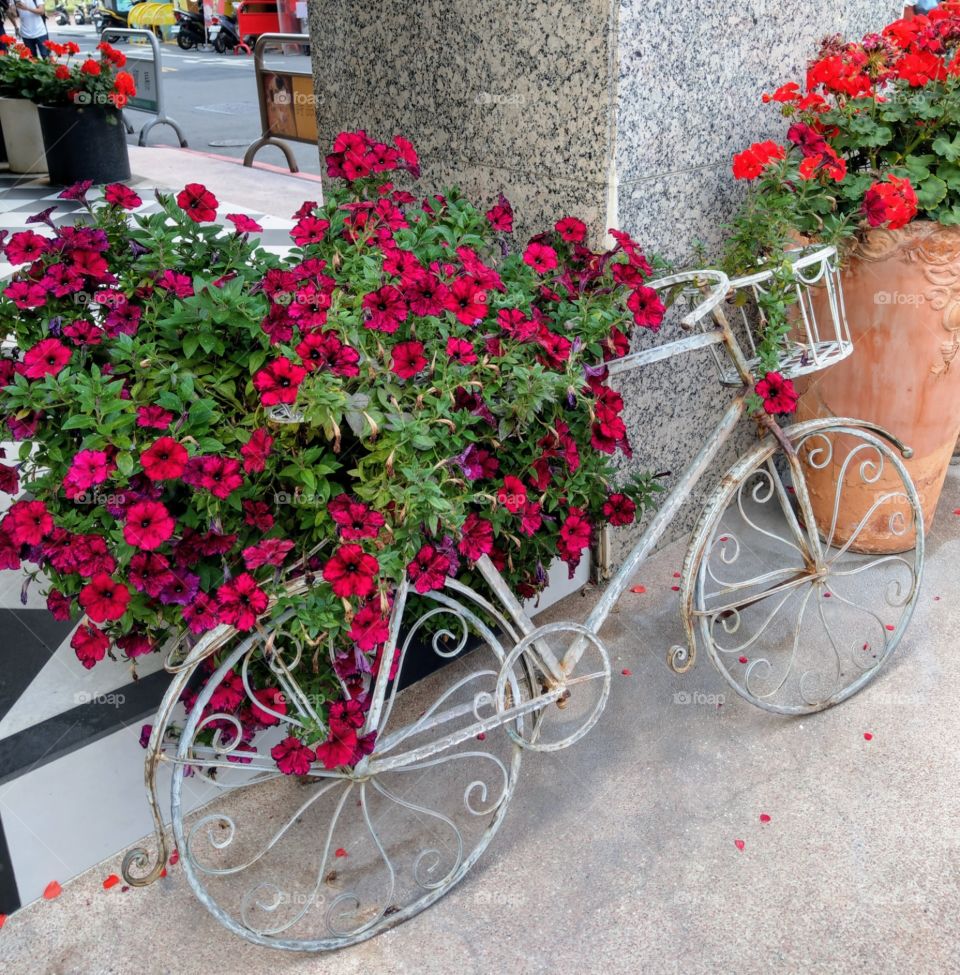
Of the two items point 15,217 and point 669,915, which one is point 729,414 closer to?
point 669,915

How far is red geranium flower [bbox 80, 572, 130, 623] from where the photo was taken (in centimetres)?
151

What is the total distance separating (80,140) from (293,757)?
246 inches

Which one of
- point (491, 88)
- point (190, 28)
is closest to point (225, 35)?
point (190, 28)

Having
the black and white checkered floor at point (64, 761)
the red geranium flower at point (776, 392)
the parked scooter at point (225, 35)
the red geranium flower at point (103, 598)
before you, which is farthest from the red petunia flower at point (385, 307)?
the parked scooter at point (225, 35)

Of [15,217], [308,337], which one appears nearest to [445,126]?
[308,337]

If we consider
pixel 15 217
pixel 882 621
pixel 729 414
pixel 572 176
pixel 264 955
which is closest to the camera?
pixel 264 955

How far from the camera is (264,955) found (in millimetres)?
1812

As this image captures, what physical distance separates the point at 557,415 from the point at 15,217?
5.19 m

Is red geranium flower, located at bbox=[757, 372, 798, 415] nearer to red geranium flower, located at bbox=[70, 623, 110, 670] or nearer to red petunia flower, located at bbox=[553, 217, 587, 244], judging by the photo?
red petunia flower, located at bbox=[553, 217, 587, 244]

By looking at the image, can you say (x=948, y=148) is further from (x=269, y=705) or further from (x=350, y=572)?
(x=269, y=705)

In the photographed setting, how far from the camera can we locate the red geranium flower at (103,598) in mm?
1506

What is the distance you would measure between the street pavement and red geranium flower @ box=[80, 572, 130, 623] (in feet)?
23.2

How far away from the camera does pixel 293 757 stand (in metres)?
1.72

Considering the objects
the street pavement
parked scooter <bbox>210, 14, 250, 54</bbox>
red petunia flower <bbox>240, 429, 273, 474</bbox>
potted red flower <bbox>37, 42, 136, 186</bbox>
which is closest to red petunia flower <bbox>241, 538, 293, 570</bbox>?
red petunia flower <bbox>240, 429, 273, 474</bbox>
